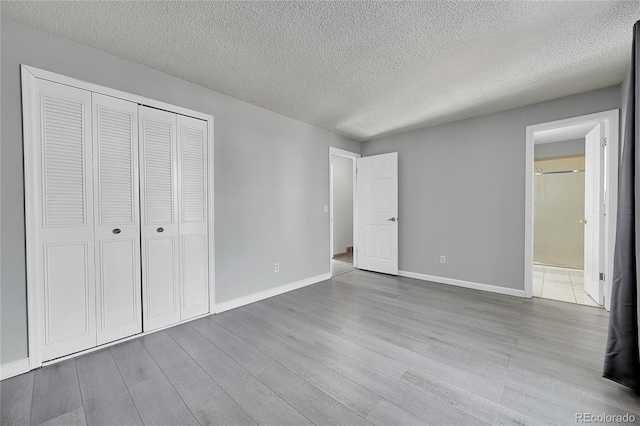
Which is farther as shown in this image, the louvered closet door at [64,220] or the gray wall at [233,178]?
the louvered closet door at [64,220]

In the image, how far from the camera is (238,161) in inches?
125

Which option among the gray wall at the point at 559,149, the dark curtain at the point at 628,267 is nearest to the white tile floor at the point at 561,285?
the dark curtain at the point at 628,267

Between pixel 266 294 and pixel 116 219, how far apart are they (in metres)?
1.90

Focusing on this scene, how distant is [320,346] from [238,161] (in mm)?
2257

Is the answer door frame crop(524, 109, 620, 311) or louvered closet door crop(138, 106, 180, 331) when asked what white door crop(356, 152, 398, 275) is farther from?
louvered closet door crop(138, 106, 180, 331)

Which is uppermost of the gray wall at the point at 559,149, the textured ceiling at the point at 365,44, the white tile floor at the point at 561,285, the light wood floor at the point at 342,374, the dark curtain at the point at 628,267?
the textured ceiling at the point at 365,44

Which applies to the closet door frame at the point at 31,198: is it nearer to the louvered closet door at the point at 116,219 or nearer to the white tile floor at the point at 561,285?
the louvered closet door at the point at 116,219

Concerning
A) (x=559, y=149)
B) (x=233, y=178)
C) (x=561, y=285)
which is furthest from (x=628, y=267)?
(x=559, y=149)

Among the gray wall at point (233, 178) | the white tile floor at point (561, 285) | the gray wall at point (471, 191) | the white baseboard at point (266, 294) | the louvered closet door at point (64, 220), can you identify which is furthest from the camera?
the gray wall at point (471, 191)

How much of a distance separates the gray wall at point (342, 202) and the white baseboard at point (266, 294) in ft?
7.83

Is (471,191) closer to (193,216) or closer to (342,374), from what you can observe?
(342,374)

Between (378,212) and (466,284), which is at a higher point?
(378,212)

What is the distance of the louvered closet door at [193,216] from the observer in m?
2.70

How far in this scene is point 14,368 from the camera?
6.00 feet
